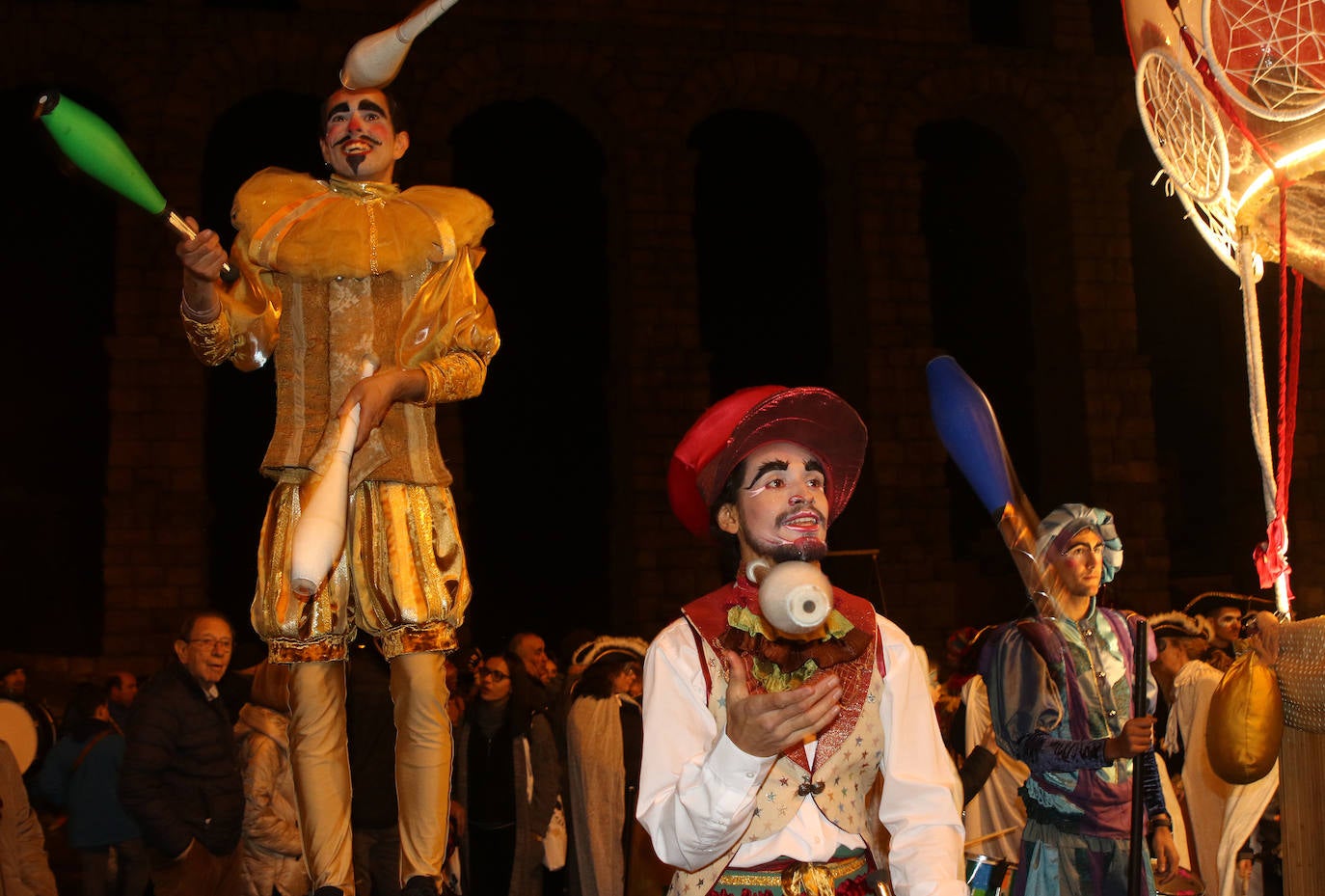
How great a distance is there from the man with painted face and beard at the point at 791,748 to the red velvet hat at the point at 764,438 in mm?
11

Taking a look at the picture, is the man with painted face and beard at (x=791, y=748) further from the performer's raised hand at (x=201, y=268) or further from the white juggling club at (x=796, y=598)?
the performer's raised hand at (x=201, y=268)

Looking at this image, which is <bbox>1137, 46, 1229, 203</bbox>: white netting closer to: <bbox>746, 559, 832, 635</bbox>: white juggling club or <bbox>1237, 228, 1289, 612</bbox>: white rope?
<bbox>1237, 228, 1289, 612</bbox>: white rope

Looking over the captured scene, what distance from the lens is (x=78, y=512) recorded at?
22.2 meters

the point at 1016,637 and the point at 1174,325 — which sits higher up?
the point at 1174,325

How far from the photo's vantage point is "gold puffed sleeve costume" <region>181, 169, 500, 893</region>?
12.7 feet

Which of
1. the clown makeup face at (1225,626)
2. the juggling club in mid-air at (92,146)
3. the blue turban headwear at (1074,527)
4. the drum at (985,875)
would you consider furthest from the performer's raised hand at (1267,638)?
the clown makeup face at (1225,626)

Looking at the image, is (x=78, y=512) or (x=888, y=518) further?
(x=78, y=512)

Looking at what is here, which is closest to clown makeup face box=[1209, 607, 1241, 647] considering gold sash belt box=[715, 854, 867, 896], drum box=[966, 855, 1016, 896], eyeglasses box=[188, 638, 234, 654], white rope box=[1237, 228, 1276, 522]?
white rope box=[1237, 228, 1276, 522]

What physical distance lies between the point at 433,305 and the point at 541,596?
64.8ft

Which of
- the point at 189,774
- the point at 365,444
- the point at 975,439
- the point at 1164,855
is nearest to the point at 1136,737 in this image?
the point at 1164,855

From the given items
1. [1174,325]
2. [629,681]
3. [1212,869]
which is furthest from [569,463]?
[1212,869]

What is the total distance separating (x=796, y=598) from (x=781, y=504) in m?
0.75

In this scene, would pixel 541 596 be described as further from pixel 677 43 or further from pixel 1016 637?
pixel 1016 637

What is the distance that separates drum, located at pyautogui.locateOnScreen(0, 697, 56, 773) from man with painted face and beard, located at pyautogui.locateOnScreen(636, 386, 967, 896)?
7.71 m
